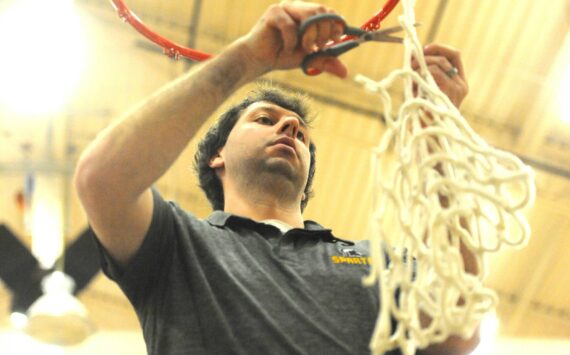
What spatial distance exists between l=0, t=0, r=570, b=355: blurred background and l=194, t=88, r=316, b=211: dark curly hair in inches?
67.0

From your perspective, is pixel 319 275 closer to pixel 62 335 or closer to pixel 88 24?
pixel 62 335

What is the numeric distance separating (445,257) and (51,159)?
14.2 feet

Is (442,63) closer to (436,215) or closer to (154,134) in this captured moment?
(436,215)

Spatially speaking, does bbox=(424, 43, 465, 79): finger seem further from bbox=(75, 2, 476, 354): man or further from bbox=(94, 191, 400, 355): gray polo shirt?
bbox=(94, 191, 400, 355): gray polo shirt

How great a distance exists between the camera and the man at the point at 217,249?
1.19 m

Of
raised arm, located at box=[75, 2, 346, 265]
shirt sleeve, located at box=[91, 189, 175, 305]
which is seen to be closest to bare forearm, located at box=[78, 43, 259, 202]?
raised arm, located at box=[75, 2, 346, 265]

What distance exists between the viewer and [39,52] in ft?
13.1

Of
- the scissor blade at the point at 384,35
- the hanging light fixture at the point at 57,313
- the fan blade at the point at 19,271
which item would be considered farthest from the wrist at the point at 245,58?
the hanging light fixture at the point at 57,313

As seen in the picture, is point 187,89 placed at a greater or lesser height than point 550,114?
greater

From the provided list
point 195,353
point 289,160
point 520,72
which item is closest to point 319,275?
point 195,353

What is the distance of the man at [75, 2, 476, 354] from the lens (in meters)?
1.19

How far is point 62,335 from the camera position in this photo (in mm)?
3941

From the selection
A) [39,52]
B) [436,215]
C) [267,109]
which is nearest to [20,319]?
[39,52]

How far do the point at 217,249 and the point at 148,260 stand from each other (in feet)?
0.48
